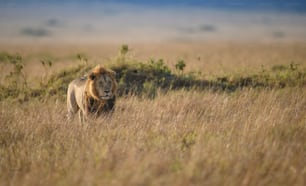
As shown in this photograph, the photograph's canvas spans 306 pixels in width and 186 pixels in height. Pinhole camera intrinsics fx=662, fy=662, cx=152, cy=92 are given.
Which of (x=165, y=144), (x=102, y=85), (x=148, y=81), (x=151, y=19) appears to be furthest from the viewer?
(x=151, y=19)

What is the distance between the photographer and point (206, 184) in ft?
20.4

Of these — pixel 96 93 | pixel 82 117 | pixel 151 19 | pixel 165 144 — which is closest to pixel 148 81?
pixel 82 117

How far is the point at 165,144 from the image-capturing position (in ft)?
25.9

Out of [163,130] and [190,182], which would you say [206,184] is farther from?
[163,130]

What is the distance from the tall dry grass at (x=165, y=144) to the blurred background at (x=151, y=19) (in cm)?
10732

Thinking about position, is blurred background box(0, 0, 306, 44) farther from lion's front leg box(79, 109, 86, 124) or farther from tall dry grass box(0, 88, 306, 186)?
lion's front leg box(79, 109, 86, 124)

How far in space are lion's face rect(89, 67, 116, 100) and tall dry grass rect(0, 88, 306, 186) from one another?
1.24 feet

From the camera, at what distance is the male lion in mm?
9359

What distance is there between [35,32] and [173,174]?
128 metres

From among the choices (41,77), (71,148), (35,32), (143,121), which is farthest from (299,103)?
(35,32)

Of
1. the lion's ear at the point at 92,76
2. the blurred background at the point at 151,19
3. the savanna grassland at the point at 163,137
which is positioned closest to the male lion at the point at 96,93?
the lion's ear at the point at 92,76

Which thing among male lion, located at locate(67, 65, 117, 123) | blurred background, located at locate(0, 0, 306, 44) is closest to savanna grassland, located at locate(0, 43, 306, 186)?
male lion, located at locate(67, 65, 117, 123)

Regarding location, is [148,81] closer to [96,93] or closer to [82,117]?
[82,117]

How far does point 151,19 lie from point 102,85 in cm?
14553
